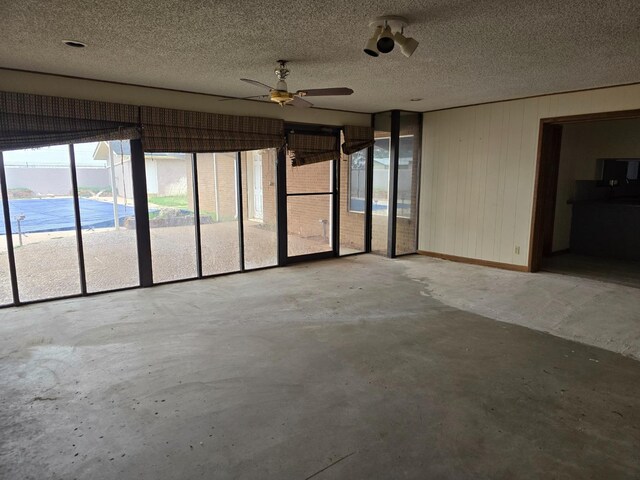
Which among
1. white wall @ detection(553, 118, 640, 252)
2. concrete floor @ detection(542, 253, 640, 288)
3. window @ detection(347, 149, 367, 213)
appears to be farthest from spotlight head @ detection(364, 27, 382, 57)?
white wall @ detection(553, 118, 640, 252)

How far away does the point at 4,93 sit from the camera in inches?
151

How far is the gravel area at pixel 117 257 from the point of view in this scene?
14.5 ft

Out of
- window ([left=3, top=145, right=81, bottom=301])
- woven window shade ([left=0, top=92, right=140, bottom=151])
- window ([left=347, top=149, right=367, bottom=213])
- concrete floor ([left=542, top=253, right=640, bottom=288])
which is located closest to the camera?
woven window shade ([left=0, top=92, right=140, bottom=151])

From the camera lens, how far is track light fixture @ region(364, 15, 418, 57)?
8.58 feet

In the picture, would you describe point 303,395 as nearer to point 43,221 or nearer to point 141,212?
point 141,212

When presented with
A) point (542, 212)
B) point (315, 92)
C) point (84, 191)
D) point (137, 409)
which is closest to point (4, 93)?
point (84, 191)

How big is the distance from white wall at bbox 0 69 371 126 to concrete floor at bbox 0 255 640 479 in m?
2.25

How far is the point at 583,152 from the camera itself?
23.3ft

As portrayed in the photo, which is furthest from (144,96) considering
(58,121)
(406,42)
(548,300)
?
(548,300)

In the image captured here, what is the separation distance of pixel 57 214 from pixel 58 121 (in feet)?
3.39

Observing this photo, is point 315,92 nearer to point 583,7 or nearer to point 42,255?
point 583,7

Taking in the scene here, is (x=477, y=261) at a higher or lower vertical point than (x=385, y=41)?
lower

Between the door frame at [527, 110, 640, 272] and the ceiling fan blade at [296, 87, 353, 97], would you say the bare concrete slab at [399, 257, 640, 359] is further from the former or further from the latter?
the ceiling fan blade at [296, 87, 353, 97]

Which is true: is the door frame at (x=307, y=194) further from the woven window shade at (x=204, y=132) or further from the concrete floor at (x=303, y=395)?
the concrete floor at (x=303, y=395)
